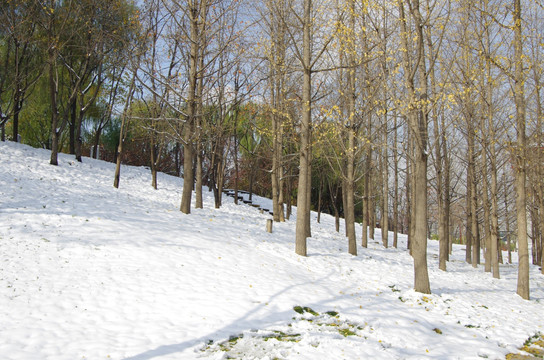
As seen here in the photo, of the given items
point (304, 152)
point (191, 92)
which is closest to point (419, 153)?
point (304, 152)

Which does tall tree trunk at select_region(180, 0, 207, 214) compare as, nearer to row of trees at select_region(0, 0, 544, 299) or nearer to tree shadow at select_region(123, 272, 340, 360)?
row of trees at select_region(0, 0, 544, 299)

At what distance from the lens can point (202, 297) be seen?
7.01 metres

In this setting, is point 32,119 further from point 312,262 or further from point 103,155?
point 312,262

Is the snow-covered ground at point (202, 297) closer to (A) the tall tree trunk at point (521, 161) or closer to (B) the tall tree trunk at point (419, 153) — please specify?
(B) the tall tree trunk at point (419, 153)

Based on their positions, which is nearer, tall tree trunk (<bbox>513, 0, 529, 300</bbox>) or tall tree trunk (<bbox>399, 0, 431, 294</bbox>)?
tall tree trunk (<bbox>399, 0, 431, 294</bbox>)

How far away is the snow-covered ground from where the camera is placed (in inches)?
213

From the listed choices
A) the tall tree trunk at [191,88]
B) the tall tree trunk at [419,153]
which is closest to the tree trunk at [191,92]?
the tall tree trunk at [191,88]

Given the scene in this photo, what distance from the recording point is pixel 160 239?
9.81m

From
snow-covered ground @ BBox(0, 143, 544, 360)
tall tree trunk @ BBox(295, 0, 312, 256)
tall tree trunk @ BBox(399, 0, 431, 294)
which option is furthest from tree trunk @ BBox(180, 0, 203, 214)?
tall tree trunk @ BBox(399, 0, 431, 294)

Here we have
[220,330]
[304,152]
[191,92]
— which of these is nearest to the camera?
[220,330]

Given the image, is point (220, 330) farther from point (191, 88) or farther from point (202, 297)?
point (191, 88)

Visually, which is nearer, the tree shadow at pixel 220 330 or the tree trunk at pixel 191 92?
the tree shadow at pixel 220 330

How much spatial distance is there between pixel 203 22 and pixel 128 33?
11.6 meters

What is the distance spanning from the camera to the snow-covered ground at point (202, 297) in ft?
17.7
